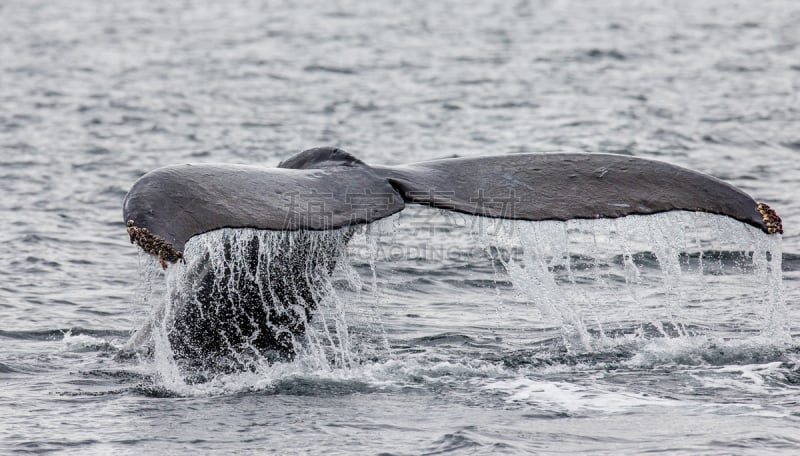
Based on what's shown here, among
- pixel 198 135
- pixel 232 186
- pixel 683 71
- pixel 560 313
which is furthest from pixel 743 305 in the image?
pixel 683 71

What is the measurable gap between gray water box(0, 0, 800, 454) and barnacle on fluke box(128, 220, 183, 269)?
730 mm

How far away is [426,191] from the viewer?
19.3 feet

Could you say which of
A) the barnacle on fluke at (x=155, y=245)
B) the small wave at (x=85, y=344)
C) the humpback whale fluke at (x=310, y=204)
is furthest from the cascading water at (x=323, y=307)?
the small wave at (x=85, y=344)

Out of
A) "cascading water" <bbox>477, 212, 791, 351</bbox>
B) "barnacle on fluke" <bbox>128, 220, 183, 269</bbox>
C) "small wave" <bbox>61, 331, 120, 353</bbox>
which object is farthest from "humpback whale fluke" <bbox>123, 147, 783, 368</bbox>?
"small wave" <bbox>61, 331, 120, 353</bbox>

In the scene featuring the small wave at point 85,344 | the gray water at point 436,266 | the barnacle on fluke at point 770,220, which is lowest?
the small wave at point 85,344

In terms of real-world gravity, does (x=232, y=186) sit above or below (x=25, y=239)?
above

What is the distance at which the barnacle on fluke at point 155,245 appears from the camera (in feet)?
15.4

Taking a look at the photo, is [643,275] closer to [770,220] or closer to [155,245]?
[770,220]

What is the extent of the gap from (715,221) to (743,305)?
330 centimetres

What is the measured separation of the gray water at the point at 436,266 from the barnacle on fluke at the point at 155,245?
2.40 ft

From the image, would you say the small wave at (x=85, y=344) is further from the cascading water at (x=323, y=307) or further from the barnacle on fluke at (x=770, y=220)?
the barnacle on fluke at (x=770, y=220)

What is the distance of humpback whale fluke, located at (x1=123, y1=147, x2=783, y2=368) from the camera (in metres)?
5.10

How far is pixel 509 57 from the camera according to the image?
82.9ft

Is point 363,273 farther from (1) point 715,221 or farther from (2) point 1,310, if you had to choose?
(1) point 715,221
